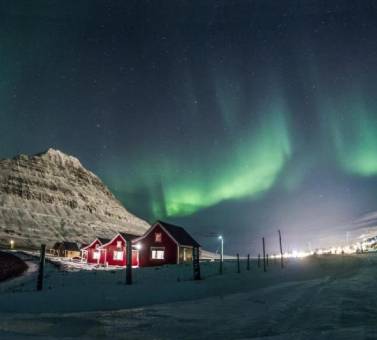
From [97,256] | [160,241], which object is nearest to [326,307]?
[160,241]

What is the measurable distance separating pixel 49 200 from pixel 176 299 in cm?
19650

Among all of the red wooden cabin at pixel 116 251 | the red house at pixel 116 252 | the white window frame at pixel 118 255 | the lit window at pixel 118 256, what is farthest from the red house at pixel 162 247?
the lit window at pixel 118 256

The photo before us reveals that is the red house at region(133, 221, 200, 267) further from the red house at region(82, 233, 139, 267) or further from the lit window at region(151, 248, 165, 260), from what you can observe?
the red house at region(82, 233, 139, 267)

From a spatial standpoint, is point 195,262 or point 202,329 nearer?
point 202,329

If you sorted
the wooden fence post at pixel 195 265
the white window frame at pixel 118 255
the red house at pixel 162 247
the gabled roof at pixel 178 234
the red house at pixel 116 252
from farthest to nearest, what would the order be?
the white window frame at pixel 118 255 → the red house at pixel 116 252 → the gabled roof at pixel 178 234 → the red house at pixel 162 247 → the wooden fence post at pixel 195 265

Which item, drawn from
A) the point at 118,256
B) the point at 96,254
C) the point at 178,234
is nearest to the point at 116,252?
the point at 118,256

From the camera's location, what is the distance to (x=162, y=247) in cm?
4594

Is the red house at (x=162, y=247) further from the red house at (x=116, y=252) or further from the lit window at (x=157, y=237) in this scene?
the red house at (x=116, y=252)

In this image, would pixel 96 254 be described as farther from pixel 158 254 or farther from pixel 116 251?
pixel 158 254

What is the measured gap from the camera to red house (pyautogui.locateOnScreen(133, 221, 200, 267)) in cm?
4516

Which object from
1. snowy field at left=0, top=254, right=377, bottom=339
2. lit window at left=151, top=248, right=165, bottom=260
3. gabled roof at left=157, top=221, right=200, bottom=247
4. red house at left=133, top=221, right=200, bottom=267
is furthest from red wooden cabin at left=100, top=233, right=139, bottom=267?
snowy field at left=0, top=254, right=377, bottom=339

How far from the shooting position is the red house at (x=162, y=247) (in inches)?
1778

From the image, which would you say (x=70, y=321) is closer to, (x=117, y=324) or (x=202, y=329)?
(x=117, y=324)

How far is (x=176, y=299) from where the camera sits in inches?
422
